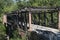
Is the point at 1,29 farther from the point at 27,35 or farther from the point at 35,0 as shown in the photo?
the point at 35,0

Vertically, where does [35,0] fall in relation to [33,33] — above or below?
above

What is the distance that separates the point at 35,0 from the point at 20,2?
649cm

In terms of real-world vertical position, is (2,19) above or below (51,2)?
below

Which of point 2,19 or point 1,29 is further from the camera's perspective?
point 2,19

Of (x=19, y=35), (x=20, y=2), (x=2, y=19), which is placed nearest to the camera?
(x=19, y=35)

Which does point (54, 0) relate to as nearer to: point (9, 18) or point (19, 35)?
point (9, 18)

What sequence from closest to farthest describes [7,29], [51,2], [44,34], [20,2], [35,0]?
[44,34] < [7,29] < [51,2] < [35,0] < [20,2]

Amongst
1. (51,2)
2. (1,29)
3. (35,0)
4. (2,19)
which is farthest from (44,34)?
(35,0)

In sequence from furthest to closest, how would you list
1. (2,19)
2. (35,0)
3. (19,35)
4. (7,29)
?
1. (35,0)
2. (2,19)
3. (7,29)
4. (19,35)

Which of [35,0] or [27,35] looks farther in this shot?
[35,0]

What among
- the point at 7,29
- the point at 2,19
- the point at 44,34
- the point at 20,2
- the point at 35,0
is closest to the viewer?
the point at 44,34

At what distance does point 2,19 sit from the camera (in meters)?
36.7

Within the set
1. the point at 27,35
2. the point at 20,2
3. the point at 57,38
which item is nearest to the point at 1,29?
the point at 27,35

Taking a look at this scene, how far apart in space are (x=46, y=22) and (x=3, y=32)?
6.89 meters
